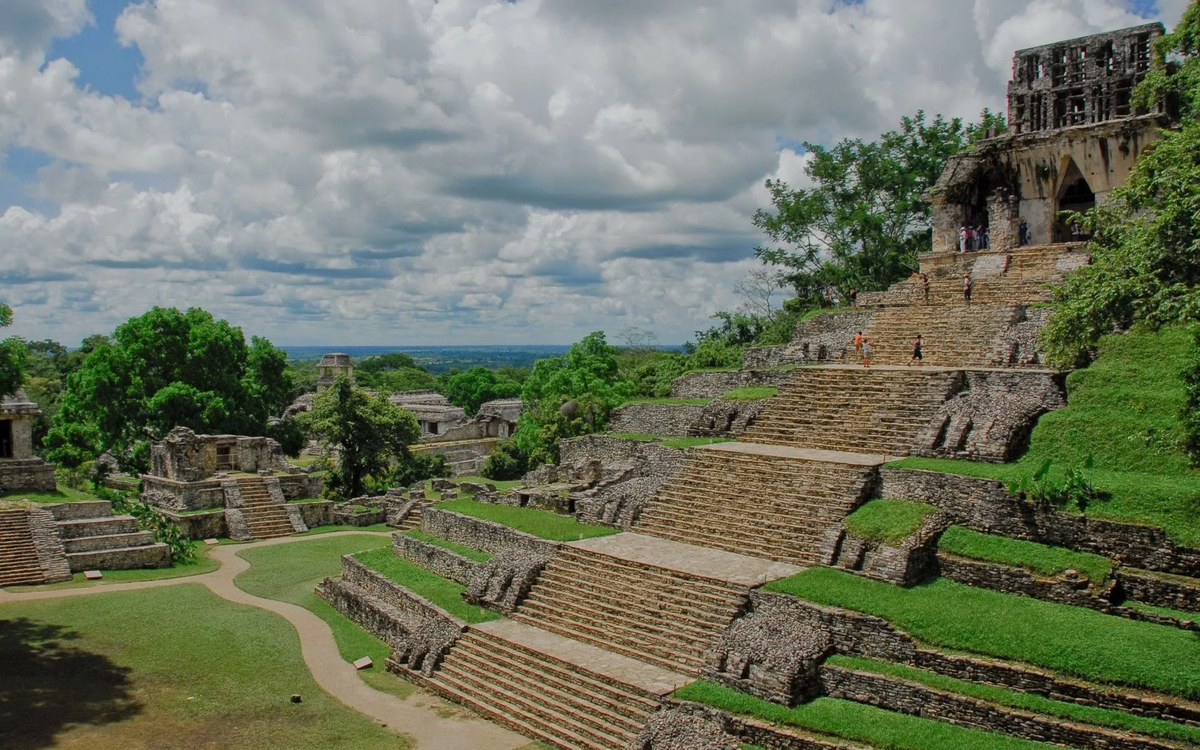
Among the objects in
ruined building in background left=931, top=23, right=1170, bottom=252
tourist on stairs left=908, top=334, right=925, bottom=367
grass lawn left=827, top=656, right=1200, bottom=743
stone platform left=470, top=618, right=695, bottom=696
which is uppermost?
ruined building in background left=931, top=23, right=1170, bottom=252

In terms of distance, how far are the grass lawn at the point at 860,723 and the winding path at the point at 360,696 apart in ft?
10.5

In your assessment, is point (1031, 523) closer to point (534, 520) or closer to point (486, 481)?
point (534, 520)

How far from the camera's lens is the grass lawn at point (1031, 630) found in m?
10.8

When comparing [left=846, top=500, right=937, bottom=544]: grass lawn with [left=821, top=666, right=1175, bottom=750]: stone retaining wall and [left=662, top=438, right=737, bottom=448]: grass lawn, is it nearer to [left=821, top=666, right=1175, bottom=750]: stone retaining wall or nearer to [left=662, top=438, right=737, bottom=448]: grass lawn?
[left=821, top=666, right=1175, bottom=750]: stone retaining wall

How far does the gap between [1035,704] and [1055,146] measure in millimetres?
22140

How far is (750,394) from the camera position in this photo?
2330 centimetres

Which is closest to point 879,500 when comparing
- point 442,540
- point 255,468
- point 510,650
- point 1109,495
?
point 1109,495

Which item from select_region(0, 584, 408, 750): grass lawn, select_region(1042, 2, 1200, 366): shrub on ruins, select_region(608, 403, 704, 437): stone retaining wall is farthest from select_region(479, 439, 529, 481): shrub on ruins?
select_region(1042, 2, 1200, 366): shrub on ruins

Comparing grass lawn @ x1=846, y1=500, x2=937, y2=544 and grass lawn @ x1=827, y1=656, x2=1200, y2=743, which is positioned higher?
grass lawn @ x1=846, y1=500, x2=937, y2=544

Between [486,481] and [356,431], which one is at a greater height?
[356,431]

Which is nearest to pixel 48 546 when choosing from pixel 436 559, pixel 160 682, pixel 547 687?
pixel 160 682

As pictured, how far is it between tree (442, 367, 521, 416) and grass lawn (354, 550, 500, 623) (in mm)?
58133

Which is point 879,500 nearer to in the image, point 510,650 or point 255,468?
point 510,650

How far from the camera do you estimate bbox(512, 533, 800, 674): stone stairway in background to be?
→ 1429 cm
